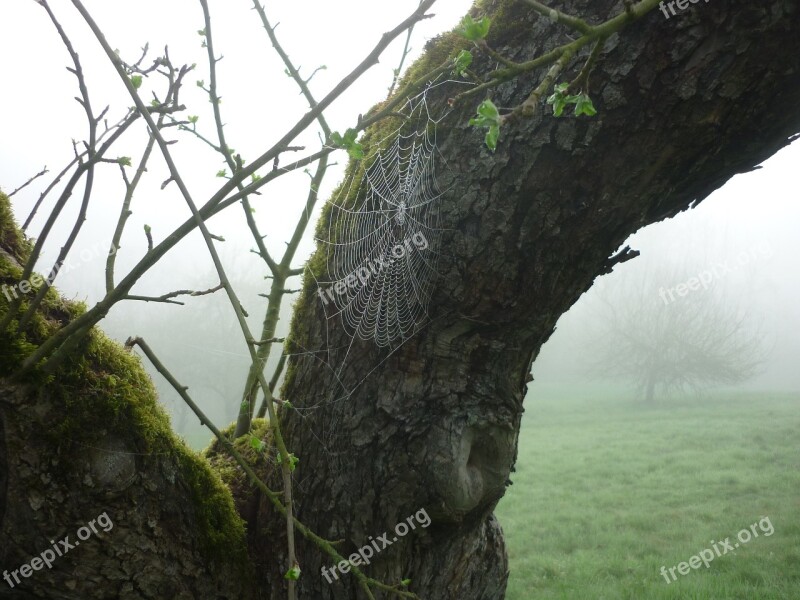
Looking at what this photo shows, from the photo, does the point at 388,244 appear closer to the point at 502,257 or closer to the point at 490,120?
the point at 502,257

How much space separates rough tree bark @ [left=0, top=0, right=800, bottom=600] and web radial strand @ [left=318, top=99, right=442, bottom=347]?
0.05m

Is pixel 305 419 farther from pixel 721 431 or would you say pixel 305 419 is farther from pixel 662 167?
pixel 721 431

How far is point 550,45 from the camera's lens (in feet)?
4.18

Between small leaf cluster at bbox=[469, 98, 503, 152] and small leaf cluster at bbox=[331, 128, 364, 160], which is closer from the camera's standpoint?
small leaf cluster at bbox=[469, 98, 503, 152]

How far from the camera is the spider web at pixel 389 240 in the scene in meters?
1.41

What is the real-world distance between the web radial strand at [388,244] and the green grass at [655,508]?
14.2 feet

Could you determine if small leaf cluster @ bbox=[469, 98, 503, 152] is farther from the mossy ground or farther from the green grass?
the green grass

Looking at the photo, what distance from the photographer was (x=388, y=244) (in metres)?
1.49

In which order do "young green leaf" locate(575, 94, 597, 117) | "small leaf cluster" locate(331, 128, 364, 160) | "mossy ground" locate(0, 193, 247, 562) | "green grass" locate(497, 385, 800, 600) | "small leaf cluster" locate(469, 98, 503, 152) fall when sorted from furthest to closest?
"green grass" locate(497, 385, 800, 600) < "mossy ground" locate(0, 193, 247, 562) < "small leaf cluster" locate(331, 128, 364, 160) < "young green leaf" locate(575, 94, 597, 117) < "small leaf cluster" locate(469, 98, 503, 152)

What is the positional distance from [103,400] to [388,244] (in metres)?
0.78

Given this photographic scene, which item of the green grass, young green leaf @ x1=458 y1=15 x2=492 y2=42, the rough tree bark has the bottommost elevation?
the green grass

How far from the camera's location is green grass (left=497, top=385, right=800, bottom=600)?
505 cm

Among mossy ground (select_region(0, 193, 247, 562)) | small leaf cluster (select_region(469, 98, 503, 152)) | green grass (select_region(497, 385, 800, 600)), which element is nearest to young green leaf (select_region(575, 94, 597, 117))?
small leaf cluster (select_region(469, 98, 503, 152))

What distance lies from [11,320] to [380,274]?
34.4 inches
